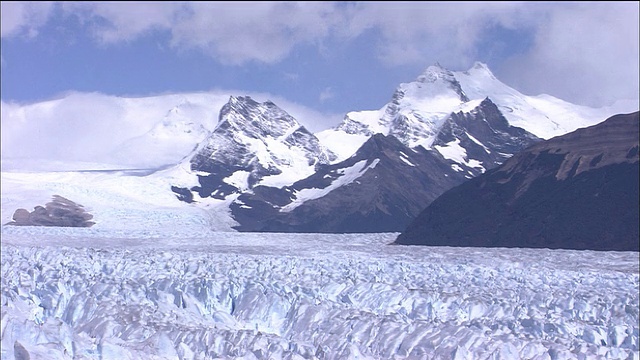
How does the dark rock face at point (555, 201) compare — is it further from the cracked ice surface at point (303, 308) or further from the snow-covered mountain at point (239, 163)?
the snow-covered mountain at point (239, 163)

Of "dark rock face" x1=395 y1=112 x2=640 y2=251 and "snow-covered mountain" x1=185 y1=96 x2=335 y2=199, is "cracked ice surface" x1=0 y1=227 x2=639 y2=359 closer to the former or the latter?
"dark rock face" x1=395 y1=112 x2=640 y2=251

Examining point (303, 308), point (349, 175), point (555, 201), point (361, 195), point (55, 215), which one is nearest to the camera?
point (303, 308)

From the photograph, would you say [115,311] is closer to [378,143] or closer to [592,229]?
[592,229]

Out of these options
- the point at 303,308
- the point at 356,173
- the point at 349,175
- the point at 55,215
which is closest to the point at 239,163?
the point at 349,175

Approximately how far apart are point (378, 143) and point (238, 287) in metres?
118

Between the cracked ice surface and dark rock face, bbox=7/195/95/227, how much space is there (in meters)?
51.4

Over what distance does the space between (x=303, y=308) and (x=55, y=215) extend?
2969 inches

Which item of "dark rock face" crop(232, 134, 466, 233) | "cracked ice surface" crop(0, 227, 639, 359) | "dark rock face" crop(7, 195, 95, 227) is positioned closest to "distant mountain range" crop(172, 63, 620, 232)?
"dark rock face" crop(232, 134, 466, 233)

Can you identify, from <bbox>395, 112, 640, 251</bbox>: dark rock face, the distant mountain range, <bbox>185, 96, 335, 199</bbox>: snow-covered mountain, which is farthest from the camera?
<bbox>185, 96, 335, 199</bbox>: snow-covered mountain

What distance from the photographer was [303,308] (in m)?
27.1

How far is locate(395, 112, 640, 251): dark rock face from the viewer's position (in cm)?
6925

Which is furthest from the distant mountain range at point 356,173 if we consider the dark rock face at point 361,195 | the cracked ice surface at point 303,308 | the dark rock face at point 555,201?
the cracked ice surface at point 303,308

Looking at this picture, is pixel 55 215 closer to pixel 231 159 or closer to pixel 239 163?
pixel 239 163

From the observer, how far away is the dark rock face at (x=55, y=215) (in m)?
93.7
